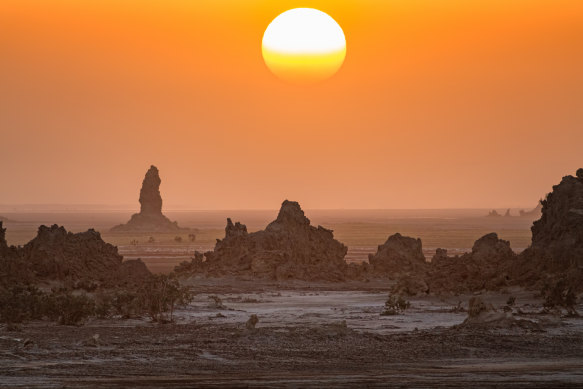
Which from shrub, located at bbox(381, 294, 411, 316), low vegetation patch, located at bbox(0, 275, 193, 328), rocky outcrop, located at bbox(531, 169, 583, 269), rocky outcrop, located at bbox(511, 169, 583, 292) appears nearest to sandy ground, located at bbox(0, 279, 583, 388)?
shrub, located at bbox(381, 294, 411, 316)

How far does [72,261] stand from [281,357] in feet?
81.0

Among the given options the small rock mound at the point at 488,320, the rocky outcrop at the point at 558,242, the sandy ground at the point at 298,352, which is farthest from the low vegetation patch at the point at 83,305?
the rocky outcrop at the point at 558,242

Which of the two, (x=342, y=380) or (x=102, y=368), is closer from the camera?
(x=342, y=380)

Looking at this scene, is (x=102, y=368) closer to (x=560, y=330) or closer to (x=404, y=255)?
(x=560, y=330)

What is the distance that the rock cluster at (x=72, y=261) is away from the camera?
47188mm

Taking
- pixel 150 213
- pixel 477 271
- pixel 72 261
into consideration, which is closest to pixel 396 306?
A: pixel 477 271

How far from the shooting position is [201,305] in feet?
138

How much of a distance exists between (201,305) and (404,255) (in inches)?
824

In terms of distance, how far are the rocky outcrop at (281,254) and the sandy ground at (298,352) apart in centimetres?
1699

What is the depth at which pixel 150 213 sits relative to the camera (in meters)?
156

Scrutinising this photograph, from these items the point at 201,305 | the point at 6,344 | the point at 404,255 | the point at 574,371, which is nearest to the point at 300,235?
the point at 404,255

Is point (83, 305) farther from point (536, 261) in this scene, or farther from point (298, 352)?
point (536, 261)

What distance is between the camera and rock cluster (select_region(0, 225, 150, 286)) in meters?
47.2

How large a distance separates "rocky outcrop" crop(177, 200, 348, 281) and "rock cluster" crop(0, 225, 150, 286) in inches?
321
